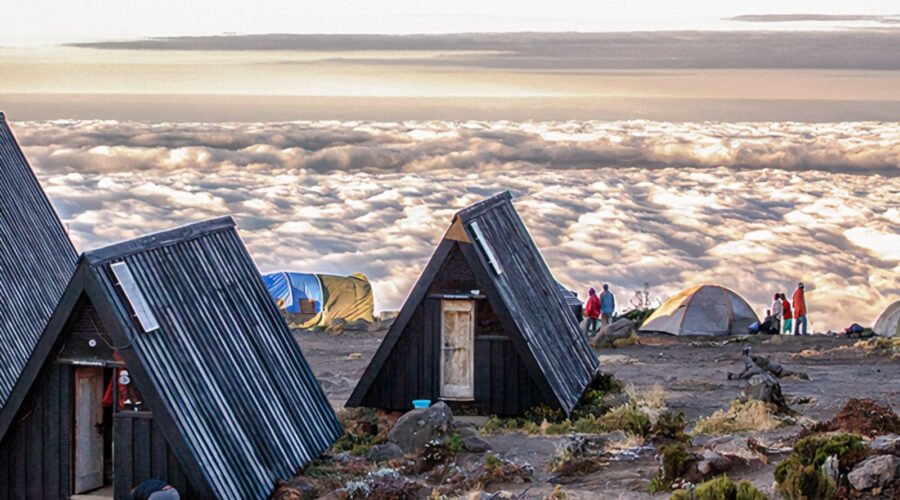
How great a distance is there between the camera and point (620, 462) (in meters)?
19.0

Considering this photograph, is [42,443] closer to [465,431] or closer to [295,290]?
[465,431]

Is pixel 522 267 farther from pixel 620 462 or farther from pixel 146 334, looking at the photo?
pixel 146 334

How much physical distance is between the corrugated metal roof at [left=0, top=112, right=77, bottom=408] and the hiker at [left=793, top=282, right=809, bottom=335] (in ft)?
65.4

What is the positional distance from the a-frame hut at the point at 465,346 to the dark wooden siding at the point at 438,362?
0.05 ft

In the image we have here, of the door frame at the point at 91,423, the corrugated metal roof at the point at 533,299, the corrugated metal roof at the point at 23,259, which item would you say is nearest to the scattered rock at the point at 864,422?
the corrugated metal roof at the point at 533,299

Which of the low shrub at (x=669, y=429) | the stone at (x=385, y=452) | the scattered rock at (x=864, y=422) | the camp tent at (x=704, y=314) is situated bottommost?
the stone at (x=385, y=452)

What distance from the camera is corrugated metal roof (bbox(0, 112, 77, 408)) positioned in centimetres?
2367

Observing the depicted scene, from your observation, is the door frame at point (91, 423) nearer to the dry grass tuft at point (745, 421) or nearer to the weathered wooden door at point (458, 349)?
the weathered wooden door at point (458, 349)

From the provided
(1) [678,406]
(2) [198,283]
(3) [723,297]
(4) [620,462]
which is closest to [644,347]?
(3) [723,297]

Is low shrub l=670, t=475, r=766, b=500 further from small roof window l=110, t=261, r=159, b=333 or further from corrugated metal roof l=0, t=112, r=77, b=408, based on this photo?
corrugated metal roof l=0, t=112, r=77, b=408

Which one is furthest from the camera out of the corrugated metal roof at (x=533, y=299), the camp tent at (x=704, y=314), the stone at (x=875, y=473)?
the camp tent at (x=704, y=314)

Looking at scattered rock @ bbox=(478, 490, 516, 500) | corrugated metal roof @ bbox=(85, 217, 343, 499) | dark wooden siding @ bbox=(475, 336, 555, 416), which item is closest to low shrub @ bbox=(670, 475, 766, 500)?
scattered rock @ bbox=(478, 490, 516, 500)

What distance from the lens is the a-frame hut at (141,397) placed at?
16.2 m

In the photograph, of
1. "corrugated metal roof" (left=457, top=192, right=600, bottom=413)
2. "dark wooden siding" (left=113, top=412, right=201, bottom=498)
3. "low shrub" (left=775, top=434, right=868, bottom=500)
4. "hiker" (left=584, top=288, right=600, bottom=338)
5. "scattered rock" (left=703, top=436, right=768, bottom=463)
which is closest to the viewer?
"low shrub" (left=775, top=434, right=868, bottom=500)
